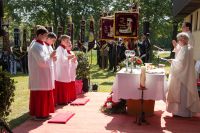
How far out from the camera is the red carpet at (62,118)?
8.58 meters

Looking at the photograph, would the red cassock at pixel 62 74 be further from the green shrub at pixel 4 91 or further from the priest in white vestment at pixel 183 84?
the green shrub at pixel 4 91

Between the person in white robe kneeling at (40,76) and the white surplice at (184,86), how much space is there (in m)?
3.00

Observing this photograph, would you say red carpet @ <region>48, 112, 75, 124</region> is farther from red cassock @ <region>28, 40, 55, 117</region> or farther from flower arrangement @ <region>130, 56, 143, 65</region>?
flower arrangement @ <region>130, 56, 143, 65</region>

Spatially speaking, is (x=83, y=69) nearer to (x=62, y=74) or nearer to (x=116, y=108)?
(x=62, y=74)

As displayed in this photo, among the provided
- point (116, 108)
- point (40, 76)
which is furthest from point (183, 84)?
point (40, 76)

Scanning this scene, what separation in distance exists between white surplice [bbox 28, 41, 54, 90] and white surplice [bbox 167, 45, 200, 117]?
3036 millimetres

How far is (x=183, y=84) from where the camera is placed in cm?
928

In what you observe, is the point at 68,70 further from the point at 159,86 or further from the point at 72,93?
the point at 159,86

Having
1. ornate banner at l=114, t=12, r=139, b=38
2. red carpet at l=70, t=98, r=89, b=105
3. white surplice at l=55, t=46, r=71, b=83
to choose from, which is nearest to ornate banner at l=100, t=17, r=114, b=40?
ornate banner at l=114, t=12, r=139, b=38

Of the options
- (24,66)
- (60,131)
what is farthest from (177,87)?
(24,66)

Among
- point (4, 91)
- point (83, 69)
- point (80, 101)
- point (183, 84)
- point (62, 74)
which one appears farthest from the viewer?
point (83, 69)

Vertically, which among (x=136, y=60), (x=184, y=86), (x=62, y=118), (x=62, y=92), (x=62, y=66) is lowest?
(x=62, y=118)

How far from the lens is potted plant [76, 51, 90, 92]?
1291 cm

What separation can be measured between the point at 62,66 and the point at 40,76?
87.1 inches
